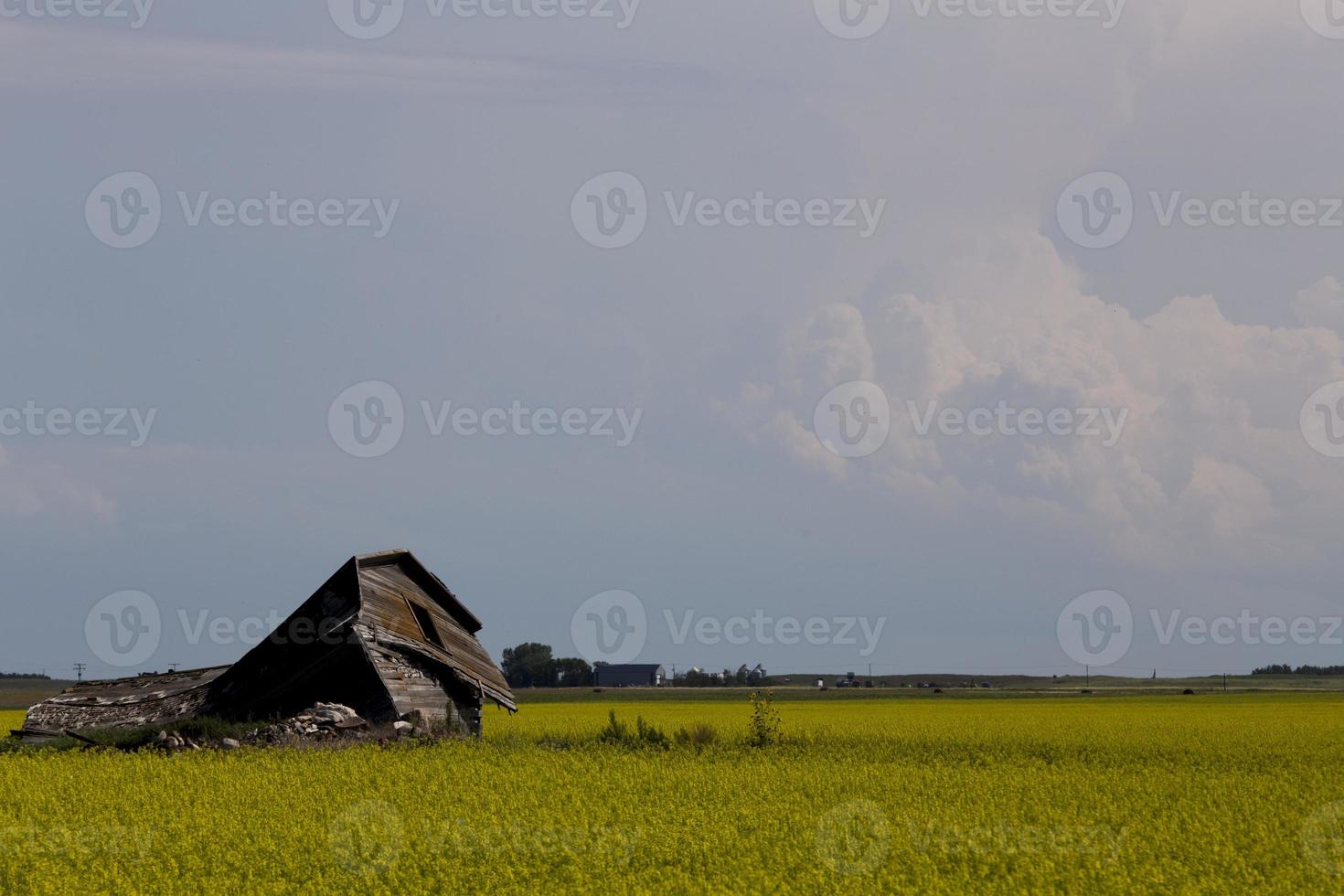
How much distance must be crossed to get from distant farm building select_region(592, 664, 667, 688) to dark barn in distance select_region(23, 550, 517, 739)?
4301 inches

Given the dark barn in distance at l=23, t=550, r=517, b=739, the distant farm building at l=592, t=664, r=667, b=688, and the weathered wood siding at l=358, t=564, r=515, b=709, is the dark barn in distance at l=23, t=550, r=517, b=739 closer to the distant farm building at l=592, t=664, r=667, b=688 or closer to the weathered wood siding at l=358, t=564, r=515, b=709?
the weathered wood siding at l=358, t=564, r=515, b=709

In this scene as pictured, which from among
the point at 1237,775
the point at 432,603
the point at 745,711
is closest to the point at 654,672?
the point at 745,711

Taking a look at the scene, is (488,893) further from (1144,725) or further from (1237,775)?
(1144,725)

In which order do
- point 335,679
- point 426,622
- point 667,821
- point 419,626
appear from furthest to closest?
point 426,622 < point 419,626 < point 335,679 < point 667,821

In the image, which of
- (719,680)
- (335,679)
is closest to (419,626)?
(335,679)

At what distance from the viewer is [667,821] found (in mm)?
15688

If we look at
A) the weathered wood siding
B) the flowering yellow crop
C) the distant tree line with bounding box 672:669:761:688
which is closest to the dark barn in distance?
the weathered wood siding

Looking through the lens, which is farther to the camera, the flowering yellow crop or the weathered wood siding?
the weathered wood siding

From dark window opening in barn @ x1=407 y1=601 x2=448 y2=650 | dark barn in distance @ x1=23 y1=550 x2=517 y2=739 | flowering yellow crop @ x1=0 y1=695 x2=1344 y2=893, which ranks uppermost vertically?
dark window opening in barn @ x1=407 y1=601 x2=448 y2=650

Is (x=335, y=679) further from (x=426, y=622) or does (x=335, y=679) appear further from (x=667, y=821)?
(x=667, y=821)

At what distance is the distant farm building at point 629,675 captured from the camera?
140137 mm

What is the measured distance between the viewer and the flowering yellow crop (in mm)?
12578

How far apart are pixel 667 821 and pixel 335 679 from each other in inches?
601

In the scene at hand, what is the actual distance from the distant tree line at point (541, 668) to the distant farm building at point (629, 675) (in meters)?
1.84
